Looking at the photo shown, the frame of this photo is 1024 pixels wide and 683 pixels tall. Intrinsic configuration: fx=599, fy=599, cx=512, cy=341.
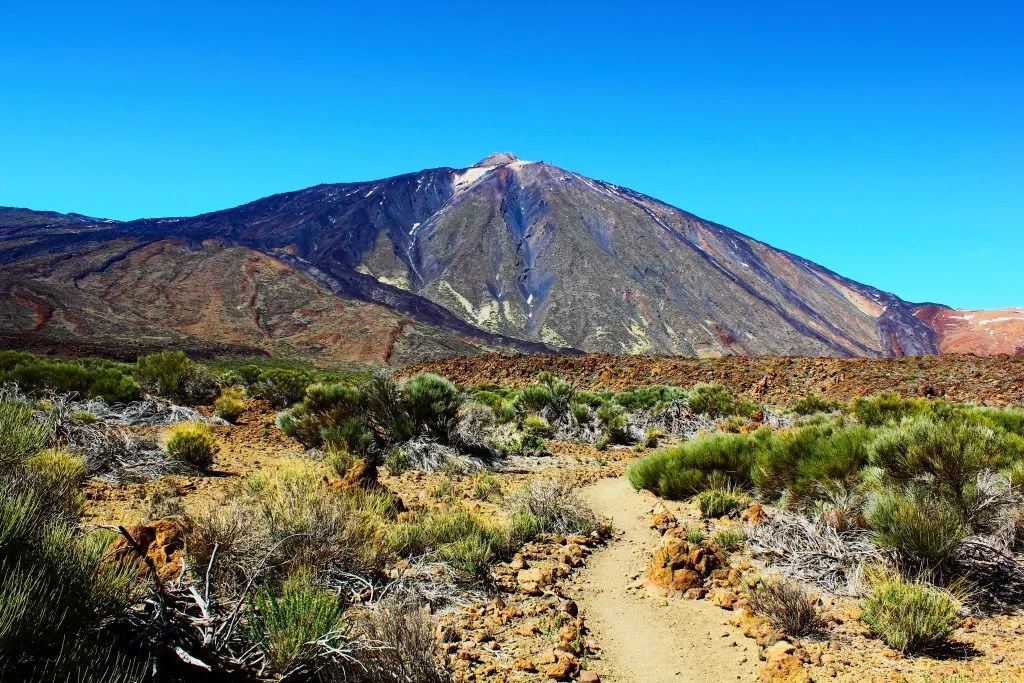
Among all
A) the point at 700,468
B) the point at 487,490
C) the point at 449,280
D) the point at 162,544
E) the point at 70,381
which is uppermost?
the point at 449,280

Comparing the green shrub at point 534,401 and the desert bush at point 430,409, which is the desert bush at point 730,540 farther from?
the green shrub at point 534,401

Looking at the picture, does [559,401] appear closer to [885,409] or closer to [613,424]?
[613,424]

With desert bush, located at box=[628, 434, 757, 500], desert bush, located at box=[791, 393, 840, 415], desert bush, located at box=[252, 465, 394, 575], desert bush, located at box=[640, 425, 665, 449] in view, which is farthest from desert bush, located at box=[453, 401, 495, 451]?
desert bush, located at box=[791, 393, 840, 415]

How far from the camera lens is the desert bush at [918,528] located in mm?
4305

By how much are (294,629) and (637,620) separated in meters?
2.59

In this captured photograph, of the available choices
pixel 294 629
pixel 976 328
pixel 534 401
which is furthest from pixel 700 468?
pixel 976 328

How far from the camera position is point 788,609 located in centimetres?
389

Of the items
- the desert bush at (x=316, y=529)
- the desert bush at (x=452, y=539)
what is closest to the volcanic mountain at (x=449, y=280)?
the desert bush at (x=452, y=539)

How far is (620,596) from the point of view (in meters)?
4.73

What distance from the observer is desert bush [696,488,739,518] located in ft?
22.2

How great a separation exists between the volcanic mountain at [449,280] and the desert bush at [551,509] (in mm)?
54640

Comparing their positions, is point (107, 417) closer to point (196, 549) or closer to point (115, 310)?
point (196, 549)

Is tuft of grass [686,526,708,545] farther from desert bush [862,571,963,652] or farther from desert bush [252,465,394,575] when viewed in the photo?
desert bush [252,465,394,575]

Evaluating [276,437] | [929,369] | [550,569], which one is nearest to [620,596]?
[550,569]
